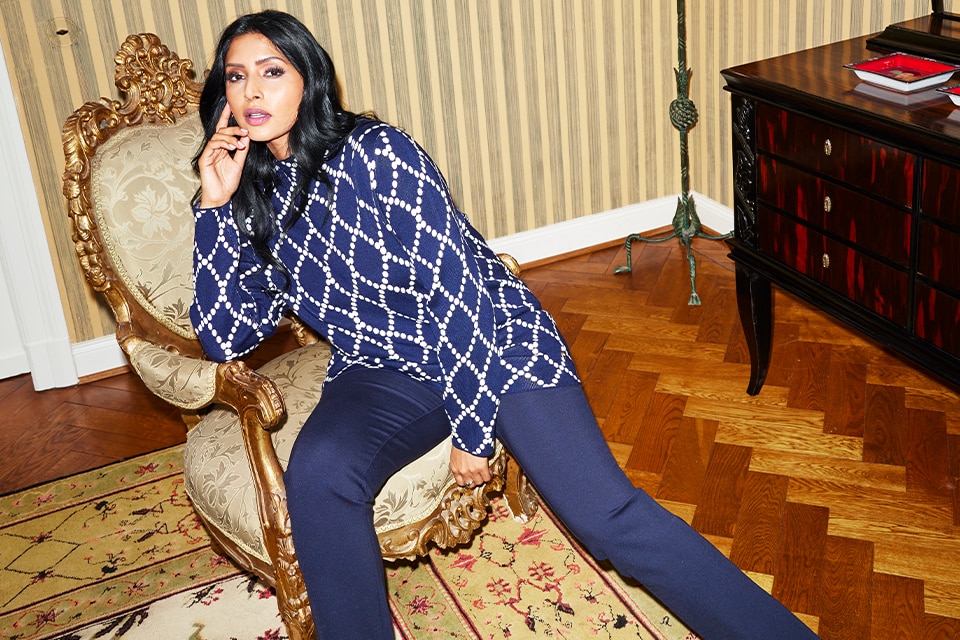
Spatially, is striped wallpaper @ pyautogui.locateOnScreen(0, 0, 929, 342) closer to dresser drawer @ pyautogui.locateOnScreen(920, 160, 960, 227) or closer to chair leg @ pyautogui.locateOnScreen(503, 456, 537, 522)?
dresser drawer @ pyautogui.locateOnScreen(920, 160, 960, 227)

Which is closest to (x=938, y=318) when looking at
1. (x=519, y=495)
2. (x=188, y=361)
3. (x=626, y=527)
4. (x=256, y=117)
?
(x=626, y=527)

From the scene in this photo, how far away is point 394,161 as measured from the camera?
2105 mm

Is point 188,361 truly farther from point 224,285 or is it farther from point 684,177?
point 684,177

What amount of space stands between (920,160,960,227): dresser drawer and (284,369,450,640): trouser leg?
1.30 metres

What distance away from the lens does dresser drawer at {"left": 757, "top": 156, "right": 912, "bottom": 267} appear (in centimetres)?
249

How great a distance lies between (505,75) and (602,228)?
2.73 feet

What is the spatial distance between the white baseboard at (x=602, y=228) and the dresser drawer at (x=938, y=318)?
1882mm

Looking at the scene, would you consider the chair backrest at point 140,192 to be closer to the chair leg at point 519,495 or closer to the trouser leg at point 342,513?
the trouser leg at point 342,513

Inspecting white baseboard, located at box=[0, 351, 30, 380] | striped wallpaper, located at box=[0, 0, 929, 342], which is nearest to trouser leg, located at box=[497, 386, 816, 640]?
striped wallpaper, located at box=[0, 0, 929, 342]

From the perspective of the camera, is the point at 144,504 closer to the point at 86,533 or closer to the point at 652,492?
the point at 86,533

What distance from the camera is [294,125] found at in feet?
7.32

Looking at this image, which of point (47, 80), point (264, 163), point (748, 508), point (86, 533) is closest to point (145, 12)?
point (47, 80)

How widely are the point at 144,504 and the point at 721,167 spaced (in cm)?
267

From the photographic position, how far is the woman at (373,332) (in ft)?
6.70
